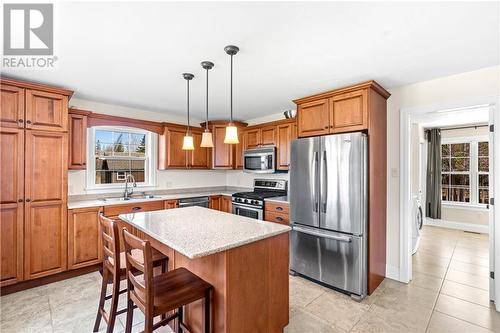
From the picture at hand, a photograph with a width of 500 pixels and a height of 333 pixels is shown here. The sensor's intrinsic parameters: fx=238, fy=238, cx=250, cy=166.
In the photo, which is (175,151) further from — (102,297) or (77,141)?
(102,297)

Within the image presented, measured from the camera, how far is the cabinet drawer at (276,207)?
3.49m

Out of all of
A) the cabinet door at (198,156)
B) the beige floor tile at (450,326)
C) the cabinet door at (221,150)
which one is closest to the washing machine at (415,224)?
the beige floor tile at (450,326)

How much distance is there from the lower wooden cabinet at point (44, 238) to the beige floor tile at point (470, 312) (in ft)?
14.0

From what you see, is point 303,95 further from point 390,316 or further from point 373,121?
point 390,316

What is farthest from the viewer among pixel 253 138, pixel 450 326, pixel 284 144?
pixel 253 138

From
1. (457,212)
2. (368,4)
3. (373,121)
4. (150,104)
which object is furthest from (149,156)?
(457,212)

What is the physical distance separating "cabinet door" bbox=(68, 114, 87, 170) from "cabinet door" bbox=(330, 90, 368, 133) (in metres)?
3.38

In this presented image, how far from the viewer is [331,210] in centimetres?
278

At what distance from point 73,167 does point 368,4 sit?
12.3 ft

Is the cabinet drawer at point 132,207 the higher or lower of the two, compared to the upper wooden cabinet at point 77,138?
lower

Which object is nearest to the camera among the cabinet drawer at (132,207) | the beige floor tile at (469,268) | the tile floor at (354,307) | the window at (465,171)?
the tile floor at (354,307)

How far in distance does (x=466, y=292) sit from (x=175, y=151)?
453cm

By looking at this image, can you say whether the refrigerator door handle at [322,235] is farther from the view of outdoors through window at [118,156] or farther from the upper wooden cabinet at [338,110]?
the view of outdoors through window at [118,156]

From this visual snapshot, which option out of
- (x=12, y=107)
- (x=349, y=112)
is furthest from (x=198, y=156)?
(x=349, y=112)
